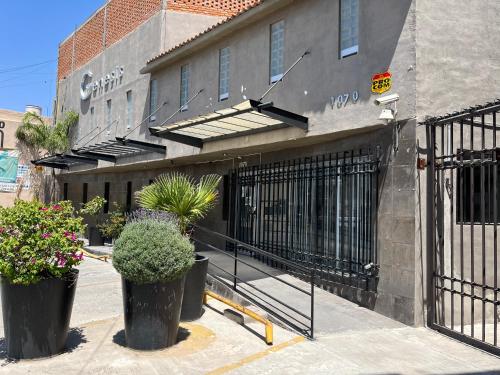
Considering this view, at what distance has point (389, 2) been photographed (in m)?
7.66

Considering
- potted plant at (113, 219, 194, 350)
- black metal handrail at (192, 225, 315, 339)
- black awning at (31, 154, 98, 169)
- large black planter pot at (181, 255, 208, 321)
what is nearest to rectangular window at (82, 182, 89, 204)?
black awning at (31, 154, 98, 169)

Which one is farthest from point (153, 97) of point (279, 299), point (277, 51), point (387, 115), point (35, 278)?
point (35, 278)

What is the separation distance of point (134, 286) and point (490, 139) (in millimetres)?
6045

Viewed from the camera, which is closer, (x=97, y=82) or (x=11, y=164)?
(x=97, y=82)

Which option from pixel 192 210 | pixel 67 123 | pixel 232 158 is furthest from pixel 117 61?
pixel 192 210

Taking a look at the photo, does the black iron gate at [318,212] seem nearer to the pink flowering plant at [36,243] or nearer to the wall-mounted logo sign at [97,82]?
the pink flowering plant at [36,243]

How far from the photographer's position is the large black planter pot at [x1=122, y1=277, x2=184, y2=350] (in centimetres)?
570

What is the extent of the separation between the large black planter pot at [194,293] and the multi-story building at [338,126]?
2655 mm

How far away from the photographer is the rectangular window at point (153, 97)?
1523 centimetres

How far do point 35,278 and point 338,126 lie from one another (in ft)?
17.8

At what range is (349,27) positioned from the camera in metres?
8.56

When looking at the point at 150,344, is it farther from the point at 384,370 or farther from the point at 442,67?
the point at 442,67

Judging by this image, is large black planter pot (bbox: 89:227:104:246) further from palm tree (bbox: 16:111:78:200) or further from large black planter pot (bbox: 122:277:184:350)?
large black planter pot (bbox: 122:277:184:350)

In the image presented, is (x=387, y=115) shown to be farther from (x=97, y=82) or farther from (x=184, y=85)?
(x=97, y=82)
